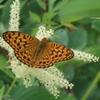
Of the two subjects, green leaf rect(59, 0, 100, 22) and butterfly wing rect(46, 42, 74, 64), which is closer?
butterfly wing rect(46, 42, 74, 64)

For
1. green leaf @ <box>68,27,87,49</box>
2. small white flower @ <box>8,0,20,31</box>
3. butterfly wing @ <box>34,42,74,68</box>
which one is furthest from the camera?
green leaf @ <box>68,27,87,49</box>

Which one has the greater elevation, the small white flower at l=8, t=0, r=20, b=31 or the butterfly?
the small white flower at l=8, t=0, r=20, b=31

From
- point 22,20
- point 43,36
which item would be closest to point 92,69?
point 22,20

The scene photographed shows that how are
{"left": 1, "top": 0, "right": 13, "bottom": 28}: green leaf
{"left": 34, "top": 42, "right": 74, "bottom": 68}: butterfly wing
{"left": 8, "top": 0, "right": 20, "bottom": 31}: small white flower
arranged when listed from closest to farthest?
{"left": 34, "top": 42, "right": 74, "bottom": 68}: butterfly wing
{"left": 8, "top": 0, "right": 20, "bottom": 31}: small white flower
{"left": 1, "top": 0, "right": 13, "bottom": 28}: green leaf

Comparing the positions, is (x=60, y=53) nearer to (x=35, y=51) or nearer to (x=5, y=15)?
(x=35, y=51)

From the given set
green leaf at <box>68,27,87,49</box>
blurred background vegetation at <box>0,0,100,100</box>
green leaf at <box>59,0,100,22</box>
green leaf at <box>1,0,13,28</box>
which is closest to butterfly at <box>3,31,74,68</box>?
blurred background vegetation at <box>0,0,100,100</box>

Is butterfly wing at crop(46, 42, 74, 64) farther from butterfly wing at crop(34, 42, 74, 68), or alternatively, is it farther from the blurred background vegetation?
the blurred background vegetation

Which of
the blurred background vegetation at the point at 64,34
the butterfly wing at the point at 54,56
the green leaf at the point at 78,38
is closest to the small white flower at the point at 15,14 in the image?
the blurred background vegetation at the point at 64,34

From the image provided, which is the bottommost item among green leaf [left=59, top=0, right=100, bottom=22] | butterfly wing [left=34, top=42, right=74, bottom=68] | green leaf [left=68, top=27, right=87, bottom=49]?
green leaf [left=68, top=27, right=87, bottom=49]

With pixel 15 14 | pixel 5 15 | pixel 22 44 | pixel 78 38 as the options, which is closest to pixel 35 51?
pixel 22 44
